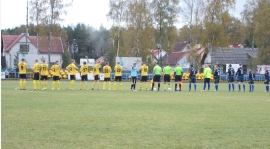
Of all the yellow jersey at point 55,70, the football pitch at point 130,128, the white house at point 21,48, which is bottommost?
the football pitch at point 130,128

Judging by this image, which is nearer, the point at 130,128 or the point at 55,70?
the point at 130,128

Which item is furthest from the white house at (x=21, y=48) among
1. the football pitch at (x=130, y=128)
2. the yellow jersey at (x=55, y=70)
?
the football pitch at (x=130, y=128)

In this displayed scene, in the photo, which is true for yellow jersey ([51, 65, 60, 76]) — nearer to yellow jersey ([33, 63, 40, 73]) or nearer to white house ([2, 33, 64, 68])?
yellow jersey ([33, 63, 40, 73])

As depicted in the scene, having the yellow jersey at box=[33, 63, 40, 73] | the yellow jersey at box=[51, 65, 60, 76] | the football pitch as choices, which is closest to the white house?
the yellow jersey at box=[51, 65, 60, 76]

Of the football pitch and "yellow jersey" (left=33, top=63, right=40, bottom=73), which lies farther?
"yellow jersey" (left=33, top=63, right=40, bottom=73)

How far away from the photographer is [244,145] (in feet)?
27.3

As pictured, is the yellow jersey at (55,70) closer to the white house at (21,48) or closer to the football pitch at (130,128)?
the football pitch at (130,128)

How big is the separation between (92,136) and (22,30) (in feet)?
320

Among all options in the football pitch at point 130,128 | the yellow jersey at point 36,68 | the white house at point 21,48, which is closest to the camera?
the football pitch at point 130,128

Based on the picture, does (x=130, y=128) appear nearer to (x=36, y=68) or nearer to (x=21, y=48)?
(x=36, y=68)

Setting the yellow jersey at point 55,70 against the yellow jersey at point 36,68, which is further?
the yellow jersey at point 55,70

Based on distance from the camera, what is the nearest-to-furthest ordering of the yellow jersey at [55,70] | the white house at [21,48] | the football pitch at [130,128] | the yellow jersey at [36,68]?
the football pitch at [130,128] → the yellow jersey at [36,68] → the yellow jersey at [55,70] → the white house at [21,48]

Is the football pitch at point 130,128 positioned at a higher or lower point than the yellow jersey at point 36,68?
lower

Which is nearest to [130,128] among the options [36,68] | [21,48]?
[36,68]
